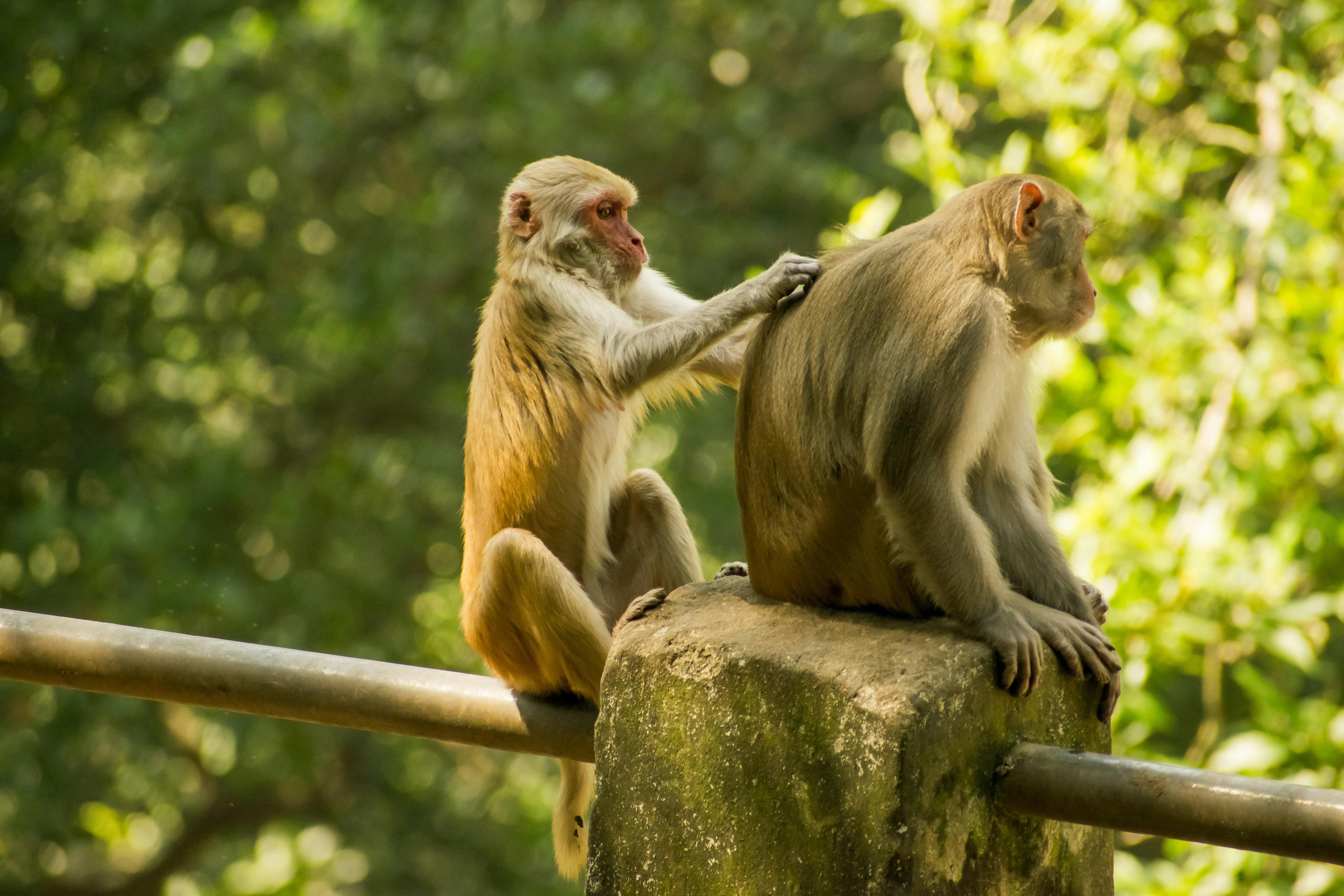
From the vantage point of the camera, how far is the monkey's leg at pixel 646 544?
3.56 meters

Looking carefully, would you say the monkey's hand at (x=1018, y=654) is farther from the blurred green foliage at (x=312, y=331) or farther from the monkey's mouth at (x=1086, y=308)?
the blurred green foliage at (x=312, y=331)

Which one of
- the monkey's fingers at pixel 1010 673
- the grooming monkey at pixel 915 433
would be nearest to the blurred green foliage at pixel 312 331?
the grooming monkey at pixel 915 433

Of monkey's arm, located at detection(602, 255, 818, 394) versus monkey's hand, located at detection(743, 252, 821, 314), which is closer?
monkey's hand, located at detection(743, 252, 821, 314)

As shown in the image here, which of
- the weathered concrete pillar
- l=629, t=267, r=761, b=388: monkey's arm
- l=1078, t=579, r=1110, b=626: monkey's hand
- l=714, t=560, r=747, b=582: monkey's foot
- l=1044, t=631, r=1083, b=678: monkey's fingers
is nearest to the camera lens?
the weathered concrete pillar

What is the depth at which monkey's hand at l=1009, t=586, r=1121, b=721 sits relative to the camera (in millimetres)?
2164

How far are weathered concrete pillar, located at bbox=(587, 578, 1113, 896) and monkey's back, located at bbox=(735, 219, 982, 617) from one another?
28cm

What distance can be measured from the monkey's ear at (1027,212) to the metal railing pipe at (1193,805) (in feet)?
4.10

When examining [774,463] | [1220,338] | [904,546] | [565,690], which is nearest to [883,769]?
[904,546]

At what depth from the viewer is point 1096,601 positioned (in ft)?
9.38

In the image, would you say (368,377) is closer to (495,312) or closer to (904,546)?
(495,312)

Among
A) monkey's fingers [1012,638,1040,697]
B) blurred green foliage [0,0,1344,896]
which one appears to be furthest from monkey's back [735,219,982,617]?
blurred green foliage [0,0,1344,896]

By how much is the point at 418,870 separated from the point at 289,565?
2.61m

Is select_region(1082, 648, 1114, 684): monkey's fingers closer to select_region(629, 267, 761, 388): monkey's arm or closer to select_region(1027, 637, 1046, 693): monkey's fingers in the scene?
select_region(1027, 637, 1046, 693): monkey's fingers

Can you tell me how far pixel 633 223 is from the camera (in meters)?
10.5
